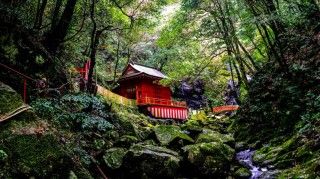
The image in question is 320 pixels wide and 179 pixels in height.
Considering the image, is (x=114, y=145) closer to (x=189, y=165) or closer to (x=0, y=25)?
(x=189, y=165)

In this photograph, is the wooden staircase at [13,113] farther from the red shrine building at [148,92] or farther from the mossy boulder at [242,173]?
the red shrine building at [148,92]

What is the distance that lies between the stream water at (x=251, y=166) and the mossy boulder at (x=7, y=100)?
818cm

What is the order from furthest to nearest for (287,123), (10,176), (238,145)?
(238,145), (287,123), (10,176)

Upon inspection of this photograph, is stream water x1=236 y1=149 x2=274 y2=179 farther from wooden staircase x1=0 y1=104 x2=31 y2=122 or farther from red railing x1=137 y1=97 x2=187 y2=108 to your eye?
red railing x1=137 y1=97 x2=187 y2=108

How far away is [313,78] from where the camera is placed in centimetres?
1334

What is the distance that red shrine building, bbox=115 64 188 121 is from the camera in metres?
27.3

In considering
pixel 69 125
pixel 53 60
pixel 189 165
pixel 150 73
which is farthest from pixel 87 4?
pixel 150 73

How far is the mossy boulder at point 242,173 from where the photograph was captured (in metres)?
12.0

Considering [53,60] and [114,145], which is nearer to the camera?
[53,60]

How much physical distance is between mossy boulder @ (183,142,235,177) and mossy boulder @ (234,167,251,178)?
445 millimetres

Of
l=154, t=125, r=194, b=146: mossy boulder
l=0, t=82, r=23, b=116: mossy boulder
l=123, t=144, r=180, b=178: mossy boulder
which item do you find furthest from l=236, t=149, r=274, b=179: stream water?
l=0, t=82, r=23, b=116: mossy boulder

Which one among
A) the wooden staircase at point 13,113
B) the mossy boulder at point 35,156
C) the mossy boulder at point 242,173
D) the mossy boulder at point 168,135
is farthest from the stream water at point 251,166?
the wooden staircase at point 13,113

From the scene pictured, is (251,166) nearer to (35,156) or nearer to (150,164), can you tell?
(150,164)

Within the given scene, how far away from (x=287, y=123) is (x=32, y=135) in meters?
10.8
